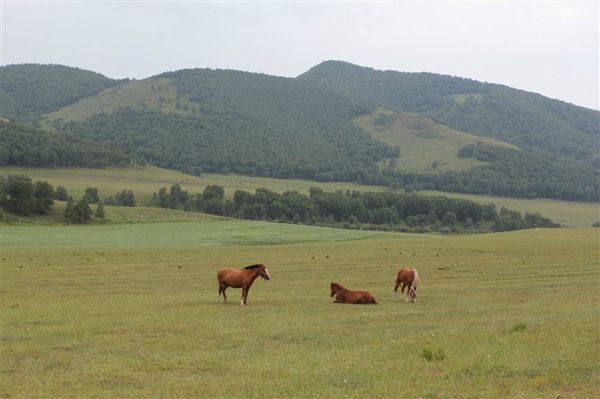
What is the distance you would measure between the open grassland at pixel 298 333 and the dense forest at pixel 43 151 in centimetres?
13480

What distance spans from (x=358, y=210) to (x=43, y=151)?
80319 mm

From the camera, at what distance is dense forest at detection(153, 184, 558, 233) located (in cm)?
13250

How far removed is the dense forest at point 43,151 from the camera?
6806 inches

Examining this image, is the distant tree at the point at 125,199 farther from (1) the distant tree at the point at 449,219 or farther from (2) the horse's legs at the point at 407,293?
(2) the horse's legs at the point at 407,293

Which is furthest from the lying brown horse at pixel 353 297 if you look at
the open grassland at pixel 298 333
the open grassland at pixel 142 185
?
the open grassland at pixel 142 185

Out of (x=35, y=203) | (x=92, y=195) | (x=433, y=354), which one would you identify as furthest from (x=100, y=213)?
(x=433, y=354)

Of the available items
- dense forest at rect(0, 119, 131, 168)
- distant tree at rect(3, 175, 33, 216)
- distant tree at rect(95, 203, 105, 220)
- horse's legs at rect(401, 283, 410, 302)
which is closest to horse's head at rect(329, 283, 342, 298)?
horse's legs at rect(401, 283, 410, 302)

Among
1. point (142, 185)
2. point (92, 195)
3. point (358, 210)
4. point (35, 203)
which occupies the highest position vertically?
point (142, 185)

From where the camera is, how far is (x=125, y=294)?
101 feet

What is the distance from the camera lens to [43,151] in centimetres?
17500

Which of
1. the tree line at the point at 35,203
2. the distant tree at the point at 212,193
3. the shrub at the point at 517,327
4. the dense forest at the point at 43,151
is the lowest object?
the shrub at the point at 517,327

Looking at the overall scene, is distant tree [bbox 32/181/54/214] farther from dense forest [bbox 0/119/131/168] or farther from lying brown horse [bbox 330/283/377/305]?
dense forest [bbox 0/119/131/168]

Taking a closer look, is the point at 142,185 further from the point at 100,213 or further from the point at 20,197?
the point at 20,197

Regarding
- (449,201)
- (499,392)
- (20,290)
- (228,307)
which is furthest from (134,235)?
(449,201)
